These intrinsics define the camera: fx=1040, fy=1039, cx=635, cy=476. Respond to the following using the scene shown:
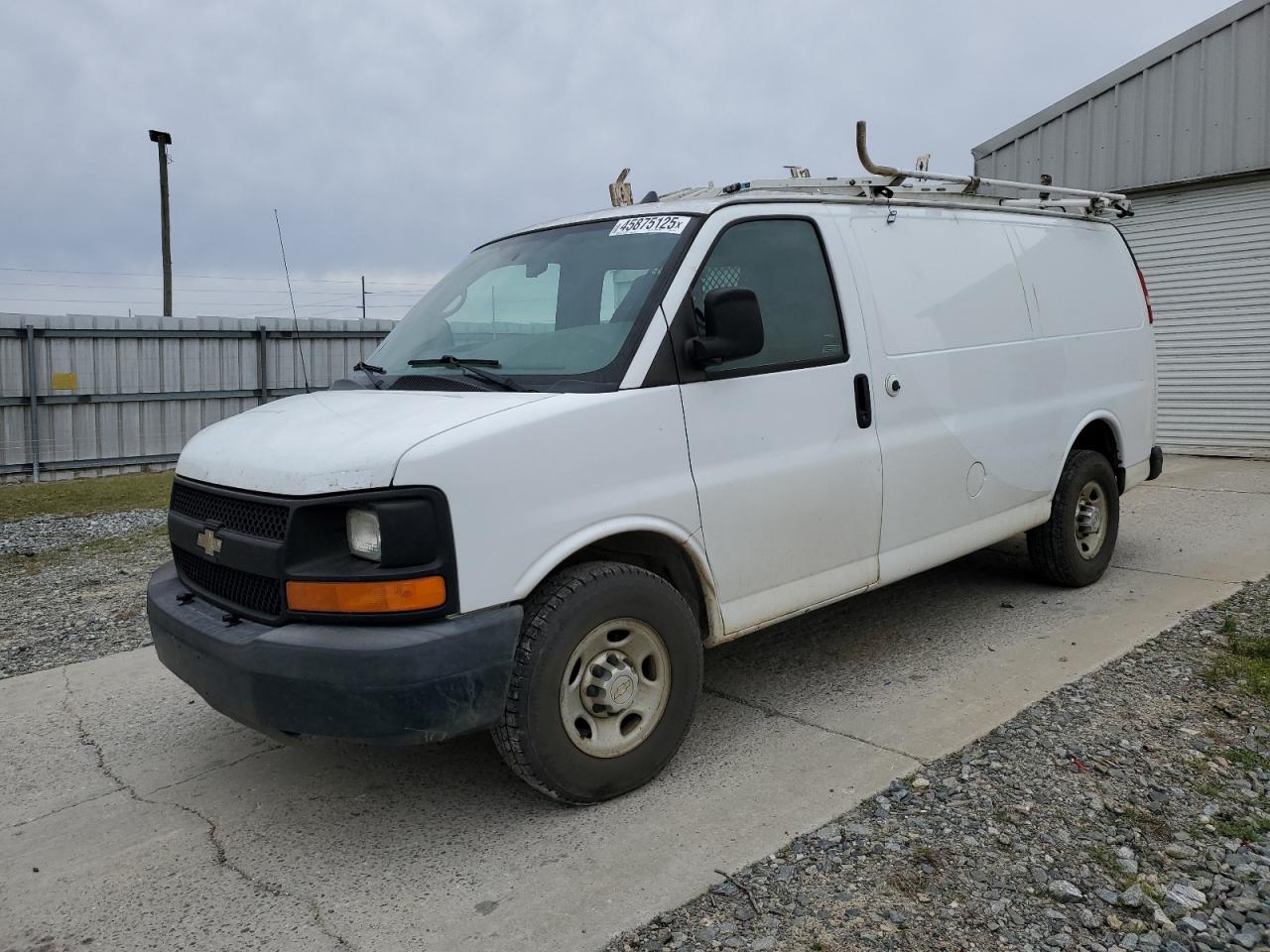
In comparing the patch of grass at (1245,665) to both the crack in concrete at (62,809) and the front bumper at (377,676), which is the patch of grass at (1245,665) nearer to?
the front bumper at (377,676)

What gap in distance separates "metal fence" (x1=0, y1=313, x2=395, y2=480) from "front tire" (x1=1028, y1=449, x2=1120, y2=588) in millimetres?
10469

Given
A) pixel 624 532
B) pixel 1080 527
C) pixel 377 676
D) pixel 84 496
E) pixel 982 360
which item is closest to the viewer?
pixel 377 676

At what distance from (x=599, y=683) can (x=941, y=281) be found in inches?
105

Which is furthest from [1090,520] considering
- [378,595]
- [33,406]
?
[33,406]

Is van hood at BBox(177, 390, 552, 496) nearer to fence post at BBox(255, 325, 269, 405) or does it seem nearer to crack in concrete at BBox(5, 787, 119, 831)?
crack in concrete at BBox(5, 787, 119, 831)

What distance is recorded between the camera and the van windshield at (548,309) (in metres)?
3.75

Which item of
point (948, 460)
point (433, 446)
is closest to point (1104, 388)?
point (948, 460)

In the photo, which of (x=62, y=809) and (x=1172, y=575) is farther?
(x=1172, y=575)

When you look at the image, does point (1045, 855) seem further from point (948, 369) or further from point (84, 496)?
point (84, 496)

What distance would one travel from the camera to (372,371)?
4359 mm

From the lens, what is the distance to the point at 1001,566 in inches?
262

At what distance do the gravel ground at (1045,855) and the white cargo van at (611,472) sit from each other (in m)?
0.78

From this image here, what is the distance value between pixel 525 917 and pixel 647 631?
1.03 meters

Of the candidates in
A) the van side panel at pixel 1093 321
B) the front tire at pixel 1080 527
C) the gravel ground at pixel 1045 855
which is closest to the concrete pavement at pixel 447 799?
the gravel ground at pixel 1045 855
